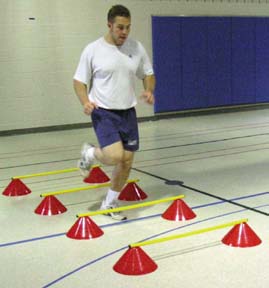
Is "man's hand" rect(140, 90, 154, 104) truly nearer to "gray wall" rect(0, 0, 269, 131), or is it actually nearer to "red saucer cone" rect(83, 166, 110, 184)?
"red saucer cone" rect(83, 166, 110, 184)

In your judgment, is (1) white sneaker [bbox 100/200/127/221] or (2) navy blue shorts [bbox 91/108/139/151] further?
(1) white sneaker [bbox 100/200/127/221]

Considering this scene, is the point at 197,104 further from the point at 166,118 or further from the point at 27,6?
the point at 27,6

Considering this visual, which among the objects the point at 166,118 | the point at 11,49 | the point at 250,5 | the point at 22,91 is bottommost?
the point at 166,118

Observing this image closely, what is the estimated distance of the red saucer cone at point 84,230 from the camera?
3898mm

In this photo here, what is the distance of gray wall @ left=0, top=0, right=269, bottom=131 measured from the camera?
9195mm

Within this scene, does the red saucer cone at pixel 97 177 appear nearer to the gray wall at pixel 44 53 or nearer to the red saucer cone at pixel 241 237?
the red saucer cone at pixel 241 237

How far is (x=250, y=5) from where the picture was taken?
11539mm

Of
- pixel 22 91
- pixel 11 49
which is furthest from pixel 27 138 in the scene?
pixel 11 49

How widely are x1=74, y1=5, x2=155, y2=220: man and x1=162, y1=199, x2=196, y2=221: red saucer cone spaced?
21.9 inches

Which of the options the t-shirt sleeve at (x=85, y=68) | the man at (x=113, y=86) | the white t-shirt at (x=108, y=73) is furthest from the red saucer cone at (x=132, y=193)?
the t-shirt sleeve at (x=85, y=68)

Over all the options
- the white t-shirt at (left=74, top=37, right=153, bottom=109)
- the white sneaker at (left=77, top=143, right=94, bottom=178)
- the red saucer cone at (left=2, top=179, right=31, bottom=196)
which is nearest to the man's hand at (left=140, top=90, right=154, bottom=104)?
the white t-shirt at (left=74, top=37, right=153, bottom=109)

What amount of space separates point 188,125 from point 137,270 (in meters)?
6.89

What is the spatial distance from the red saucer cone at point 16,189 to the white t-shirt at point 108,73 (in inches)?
63.9

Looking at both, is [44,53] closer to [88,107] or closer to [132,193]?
[132,193]
